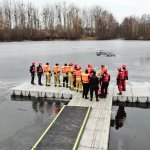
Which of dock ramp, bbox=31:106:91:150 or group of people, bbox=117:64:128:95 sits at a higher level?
group of people, bbox=117:64:128:95

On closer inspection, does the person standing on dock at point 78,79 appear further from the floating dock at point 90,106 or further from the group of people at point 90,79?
the floating dock at point 90,106

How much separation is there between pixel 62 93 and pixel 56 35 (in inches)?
2903

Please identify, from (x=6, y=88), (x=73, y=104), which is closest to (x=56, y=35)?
(x=6, y=88)

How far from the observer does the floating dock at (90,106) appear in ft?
27.8

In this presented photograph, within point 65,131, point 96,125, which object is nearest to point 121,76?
point 96,125

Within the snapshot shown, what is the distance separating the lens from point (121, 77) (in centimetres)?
1359

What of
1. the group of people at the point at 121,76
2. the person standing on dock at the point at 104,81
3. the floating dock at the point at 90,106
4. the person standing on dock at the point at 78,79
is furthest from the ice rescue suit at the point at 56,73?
the group of people at the point at 121,76

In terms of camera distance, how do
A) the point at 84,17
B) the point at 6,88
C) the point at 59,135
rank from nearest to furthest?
the point at 59,135 → the point at 6,88 → the point at 84,17

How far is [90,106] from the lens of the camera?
11.9 meters

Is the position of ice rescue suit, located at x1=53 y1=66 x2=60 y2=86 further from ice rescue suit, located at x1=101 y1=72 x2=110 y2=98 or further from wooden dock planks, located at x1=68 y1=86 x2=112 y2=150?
ice rescue suit, located at x1=101 y1=72 x2=110 y2=98

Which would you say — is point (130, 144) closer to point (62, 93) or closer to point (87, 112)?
point (87, 112)

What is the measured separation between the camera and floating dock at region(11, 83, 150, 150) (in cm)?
848

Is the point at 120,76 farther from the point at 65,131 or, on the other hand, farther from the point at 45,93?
A: the point at 65,131


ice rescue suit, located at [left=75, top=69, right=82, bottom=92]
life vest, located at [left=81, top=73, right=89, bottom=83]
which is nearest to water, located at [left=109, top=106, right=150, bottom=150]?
life vest, located at [left=81, top=73, right=89, bottom=83]
